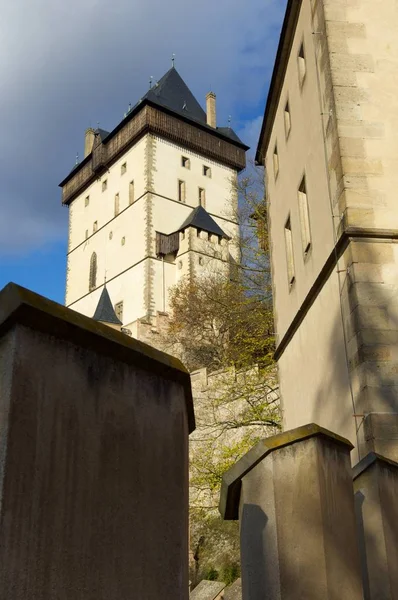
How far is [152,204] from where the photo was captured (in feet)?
162

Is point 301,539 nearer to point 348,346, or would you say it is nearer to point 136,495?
point 136,495

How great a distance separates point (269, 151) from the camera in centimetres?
1545

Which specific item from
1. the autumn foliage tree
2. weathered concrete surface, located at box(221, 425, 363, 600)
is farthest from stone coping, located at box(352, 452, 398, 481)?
the autumn foliage tree

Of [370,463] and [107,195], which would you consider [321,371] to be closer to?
[370,463]

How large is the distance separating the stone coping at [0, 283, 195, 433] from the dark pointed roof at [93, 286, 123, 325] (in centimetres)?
4230

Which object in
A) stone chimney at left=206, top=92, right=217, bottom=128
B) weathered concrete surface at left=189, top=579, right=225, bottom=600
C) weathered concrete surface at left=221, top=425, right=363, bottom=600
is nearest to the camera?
weathered concrete surface at left=221, top=425, right=363, bottom=600

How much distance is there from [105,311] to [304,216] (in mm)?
36297

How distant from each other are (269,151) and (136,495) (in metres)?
13.4

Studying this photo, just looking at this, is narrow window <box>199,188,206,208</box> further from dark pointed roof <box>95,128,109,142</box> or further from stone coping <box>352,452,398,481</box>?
stone coping <box>352,452,398,481</box>

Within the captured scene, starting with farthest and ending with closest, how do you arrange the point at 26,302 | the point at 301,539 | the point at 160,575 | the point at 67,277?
the point at 67,277
the point at 301,539
the point at 160,575
the point at 26,302

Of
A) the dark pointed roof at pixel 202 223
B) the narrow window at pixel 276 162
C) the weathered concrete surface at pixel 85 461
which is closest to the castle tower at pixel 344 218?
the narrow window at pixel 276 162

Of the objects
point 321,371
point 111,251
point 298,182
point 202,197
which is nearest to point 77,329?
point 321,371

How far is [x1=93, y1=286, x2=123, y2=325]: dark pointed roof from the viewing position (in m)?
→ 45.8

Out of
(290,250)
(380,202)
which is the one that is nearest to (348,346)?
(380,202)
